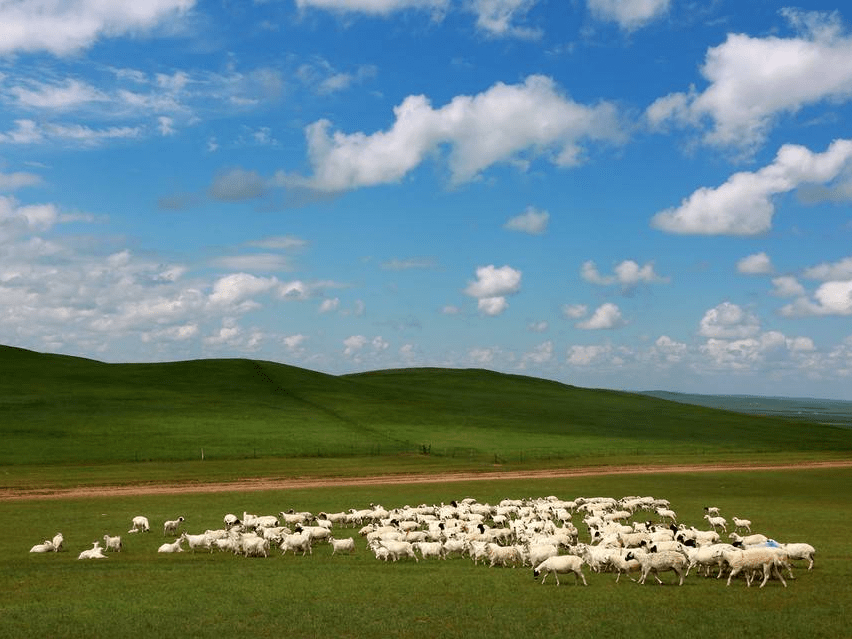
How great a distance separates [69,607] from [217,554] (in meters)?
9.09

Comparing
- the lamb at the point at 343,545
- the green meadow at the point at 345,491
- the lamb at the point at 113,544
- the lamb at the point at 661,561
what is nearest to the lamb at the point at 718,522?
the green meadow at the point at 345,491

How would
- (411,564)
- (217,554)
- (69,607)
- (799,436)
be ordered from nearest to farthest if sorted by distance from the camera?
1. (69,607)
2. (411,564)
3. (217,554)
4. (799,436)

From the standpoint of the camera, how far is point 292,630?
17.0 m

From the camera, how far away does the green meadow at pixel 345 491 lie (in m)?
17.9

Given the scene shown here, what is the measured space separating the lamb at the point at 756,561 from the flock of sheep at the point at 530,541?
0.09 feet

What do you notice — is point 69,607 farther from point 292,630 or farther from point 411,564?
point 411,564

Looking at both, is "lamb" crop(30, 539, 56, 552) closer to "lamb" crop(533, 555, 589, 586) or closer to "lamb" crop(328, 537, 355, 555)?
"lamb" crop(328, 537, 355, 555)

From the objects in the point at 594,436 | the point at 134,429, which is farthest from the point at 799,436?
the point at 134,429

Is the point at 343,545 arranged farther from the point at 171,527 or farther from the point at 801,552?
the point at 801,552

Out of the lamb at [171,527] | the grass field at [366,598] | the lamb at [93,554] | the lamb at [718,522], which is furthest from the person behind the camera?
the lamb at [718,522]

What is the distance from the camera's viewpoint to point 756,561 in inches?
830

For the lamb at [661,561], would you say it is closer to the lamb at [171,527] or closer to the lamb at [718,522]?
the lamb at [718,522]

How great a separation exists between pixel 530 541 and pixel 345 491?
79.3 ft

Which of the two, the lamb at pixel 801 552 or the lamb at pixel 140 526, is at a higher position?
the lamb at pixel 801 552
